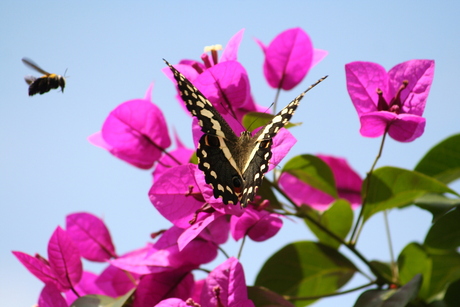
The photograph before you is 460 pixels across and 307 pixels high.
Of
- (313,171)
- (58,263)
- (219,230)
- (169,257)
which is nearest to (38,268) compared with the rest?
(58,263)

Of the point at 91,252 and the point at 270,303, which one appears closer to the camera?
the point at 270,303

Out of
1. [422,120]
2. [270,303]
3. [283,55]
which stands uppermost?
[283,55]

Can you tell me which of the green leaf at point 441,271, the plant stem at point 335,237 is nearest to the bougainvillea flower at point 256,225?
the plant stem at point 335,237

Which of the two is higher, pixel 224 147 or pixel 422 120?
pixel 224 147

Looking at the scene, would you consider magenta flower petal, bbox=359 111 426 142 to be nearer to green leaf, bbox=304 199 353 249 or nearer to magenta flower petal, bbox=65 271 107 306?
green leaf, bbox=304 199 353 249

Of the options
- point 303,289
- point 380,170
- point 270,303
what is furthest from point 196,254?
point 380,170

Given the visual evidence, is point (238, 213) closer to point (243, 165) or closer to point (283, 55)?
point (243, 165)

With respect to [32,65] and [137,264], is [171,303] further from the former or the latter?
[32,65]

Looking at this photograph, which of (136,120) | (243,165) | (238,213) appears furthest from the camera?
(136,120)
